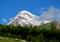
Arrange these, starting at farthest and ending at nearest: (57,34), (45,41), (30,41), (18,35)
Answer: (57,34) → (18,35) → (45,41) → (30,41)

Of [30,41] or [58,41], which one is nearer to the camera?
[30,41]

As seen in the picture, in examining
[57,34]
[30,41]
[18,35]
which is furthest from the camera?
[57,34]

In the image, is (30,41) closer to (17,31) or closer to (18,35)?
(18,35)

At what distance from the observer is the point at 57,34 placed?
126312mm

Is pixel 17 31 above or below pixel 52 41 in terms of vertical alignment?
above

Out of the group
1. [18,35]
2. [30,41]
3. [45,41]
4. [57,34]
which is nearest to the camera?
[30,41]

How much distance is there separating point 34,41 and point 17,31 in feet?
102

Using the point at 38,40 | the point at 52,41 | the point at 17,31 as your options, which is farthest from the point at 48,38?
the point at 17,31

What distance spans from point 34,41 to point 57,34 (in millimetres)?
28096

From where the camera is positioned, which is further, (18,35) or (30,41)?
(18,35)

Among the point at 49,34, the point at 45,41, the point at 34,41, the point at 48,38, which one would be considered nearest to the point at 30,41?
the point at 34,41

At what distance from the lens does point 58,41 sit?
377 feet

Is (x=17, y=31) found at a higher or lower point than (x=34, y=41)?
higher

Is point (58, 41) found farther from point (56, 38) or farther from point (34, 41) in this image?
point (34, 41)
